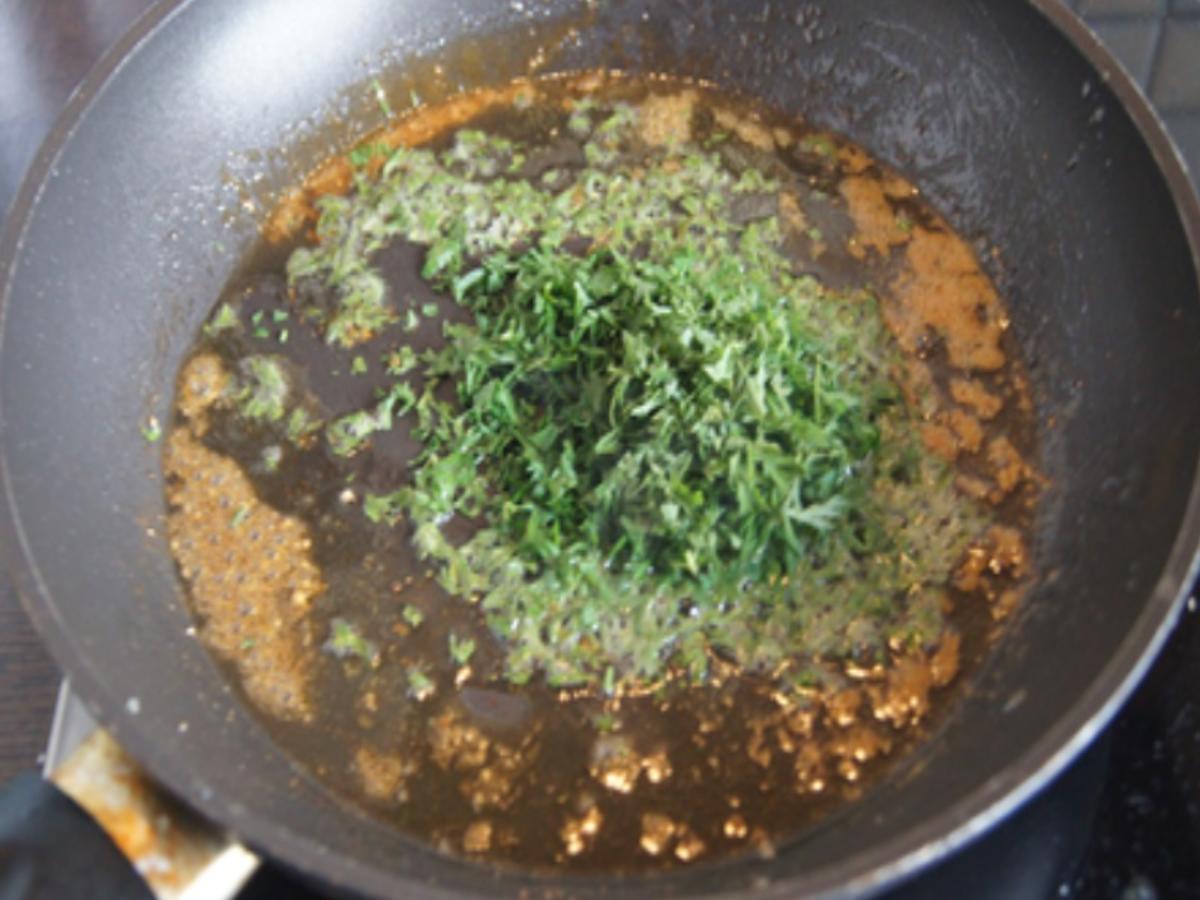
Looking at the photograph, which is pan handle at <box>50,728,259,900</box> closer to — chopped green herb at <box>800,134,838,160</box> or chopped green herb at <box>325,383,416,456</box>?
chopped green herb at <box>325,383,416,456</box>

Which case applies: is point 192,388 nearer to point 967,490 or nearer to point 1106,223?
point 967,490

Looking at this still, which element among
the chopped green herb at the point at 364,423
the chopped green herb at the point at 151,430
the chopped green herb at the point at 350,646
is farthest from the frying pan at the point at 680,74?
A: the chopped green herb at the point at 364,423

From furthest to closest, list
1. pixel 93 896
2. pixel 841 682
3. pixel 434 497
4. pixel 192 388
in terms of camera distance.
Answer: pixel 192 388
pixel 434 497
pixel 841 682
pixel 93 896

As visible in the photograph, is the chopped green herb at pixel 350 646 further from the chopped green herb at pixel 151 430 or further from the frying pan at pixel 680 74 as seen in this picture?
the chopped green herb at pixel 151 430

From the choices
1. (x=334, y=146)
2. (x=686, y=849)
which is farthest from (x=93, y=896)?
(x=334, y=146)

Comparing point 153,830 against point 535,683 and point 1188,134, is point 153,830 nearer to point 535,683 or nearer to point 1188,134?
point 535,683

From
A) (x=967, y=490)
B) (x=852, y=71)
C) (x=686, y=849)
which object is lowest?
(x=686, y=849)

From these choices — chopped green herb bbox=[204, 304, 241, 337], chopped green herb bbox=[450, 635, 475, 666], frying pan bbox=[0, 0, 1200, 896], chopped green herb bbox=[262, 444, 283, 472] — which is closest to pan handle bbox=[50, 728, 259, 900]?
frying pan bbox=[0, 0, 1200, 896]
